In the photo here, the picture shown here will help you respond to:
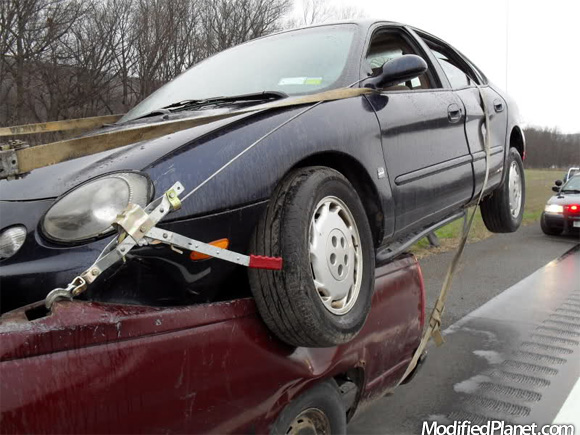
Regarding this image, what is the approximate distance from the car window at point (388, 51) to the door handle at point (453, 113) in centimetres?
22

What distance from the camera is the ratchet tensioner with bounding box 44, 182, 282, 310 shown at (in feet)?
4.71

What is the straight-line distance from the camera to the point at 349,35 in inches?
113

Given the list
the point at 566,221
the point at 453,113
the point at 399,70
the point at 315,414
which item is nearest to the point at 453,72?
the point at 453,113

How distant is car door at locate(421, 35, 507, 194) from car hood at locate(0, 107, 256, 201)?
2242mm

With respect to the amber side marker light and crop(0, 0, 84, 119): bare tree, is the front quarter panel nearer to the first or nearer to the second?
→ the amber side marker light

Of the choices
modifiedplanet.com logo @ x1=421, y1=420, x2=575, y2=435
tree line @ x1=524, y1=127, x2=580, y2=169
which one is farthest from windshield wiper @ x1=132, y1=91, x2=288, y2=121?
tree line @ x1=524, y1=127, x2=580, y2=169

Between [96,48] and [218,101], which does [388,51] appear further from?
[96,48]

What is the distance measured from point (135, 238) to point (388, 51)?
235 centimetres

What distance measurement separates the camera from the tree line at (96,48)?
60.7ft

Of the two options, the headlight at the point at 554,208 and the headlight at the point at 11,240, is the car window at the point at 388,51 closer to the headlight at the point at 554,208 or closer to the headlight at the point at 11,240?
the headlight at the point at 11,240

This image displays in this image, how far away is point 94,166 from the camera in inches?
71.7

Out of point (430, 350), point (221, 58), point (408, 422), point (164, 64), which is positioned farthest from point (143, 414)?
point (164, 64)

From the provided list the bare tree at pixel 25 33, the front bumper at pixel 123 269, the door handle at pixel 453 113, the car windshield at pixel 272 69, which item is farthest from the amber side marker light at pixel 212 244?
the bare tree at pixel 25 33

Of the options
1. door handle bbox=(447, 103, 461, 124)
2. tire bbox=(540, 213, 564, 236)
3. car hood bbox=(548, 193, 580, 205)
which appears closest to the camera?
door handle bbox=(447, 103, 461, 124)
